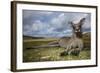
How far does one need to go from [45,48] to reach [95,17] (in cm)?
69

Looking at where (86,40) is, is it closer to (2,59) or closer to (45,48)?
(45,48)

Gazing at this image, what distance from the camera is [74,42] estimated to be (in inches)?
89.7

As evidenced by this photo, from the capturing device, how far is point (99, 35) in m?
2.43

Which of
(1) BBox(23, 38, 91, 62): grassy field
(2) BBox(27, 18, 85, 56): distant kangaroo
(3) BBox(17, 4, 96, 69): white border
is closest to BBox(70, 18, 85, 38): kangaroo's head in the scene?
(2) BBox(27, 18, 85, 56): distant kangaroo

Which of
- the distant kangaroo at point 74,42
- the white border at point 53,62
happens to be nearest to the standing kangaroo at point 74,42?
the distant kangaroo at point 74,42

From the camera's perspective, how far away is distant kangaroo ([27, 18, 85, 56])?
222 centimetres

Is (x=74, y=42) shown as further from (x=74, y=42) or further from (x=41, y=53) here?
(x=41, y=53)

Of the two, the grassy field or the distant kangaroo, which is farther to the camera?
the distant kangaroo

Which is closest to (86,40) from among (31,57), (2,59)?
(31,57)

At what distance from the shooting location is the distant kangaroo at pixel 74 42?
7.30 ft

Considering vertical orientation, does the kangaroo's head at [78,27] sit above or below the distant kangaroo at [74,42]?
above

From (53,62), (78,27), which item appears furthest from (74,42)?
(53,62)

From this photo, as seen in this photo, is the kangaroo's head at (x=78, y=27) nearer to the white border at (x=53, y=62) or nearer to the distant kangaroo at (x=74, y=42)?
the distant kangaroo at (x=74, y=42)

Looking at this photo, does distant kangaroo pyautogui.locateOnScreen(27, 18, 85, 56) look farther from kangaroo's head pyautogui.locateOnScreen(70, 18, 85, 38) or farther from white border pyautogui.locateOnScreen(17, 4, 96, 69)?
white border pyautogui.locateOnScreen(17, 4, 96, 69)
